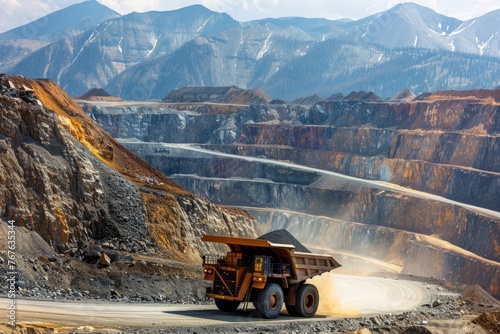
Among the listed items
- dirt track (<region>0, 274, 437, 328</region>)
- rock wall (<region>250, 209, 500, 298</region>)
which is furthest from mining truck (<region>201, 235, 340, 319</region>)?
rock wall (<region>250, 209, 500, 298</region>)

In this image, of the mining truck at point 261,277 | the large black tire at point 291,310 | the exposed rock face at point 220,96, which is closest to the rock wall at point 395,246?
the large black tire at point 291,310

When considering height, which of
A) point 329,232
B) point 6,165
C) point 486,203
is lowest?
point 329,232

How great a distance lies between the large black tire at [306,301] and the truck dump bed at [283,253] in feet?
1.32

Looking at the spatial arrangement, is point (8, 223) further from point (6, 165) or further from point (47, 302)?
point (47, 302)

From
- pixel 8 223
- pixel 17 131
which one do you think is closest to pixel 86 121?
pixel 17 131

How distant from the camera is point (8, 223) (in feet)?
91.8

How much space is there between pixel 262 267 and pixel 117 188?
1385cm

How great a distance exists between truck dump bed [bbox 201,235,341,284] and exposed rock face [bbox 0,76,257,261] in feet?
28.9

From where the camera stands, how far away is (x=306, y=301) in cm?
2527

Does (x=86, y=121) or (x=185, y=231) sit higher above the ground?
(x=86, y=121)

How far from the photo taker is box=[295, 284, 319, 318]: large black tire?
24.9 metres

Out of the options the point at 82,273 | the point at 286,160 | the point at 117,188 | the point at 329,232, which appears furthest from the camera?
the point at 286,160

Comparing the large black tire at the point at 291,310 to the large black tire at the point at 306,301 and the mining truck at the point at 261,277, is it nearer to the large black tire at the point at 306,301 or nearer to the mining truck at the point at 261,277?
the mining truck at the point at 261,277

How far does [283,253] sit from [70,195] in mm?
11896
